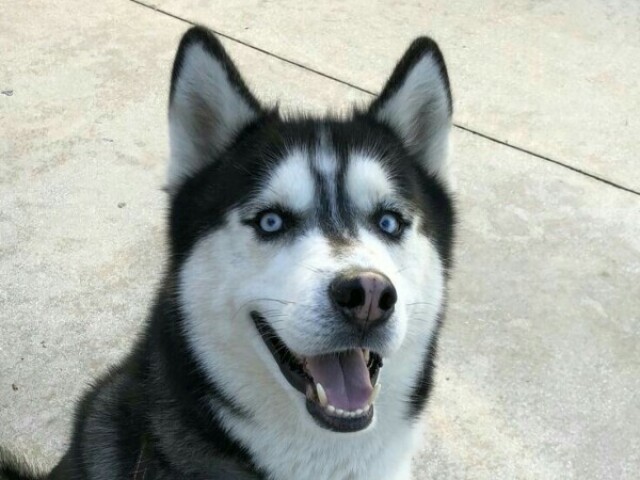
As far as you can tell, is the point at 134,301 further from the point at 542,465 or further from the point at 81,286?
the point at 542,465

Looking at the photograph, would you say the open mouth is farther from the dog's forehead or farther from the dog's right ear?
the dog's right ear

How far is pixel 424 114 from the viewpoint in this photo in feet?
8.41

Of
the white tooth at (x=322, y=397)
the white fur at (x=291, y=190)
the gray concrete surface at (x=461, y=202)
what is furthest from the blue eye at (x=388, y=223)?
the gray concrete surface at (x=461, y=202)

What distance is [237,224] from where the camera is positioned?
219 centimetres

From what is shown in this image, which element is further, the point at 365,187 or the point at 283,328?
the point at 365,187

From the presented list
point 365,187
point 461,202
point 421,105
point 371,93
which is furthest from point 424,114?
point 371,93

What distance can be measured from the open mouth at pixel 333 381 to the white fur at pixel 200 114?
23.6 inches

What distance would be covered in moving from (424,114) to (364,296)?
89cm

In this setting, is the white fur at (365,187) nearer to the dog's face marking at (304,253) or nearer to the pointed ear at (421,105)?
the dog's face marking at (304,253)

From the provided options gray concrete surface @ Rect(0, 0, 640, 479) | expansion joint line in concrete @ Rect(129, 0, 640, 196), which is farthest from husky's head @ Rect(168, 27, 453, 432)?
expansion joint line in concrete @ Rect(129, 0, 640, 196)

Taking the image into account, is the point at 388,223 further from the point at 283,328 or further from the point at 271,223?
the point at 283,328

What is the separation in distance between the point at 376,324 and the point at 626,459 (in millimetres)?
1626

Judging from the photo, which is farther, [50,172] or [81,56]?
[81,56]

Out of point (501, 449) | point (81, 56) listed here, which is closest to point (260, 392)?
point (501, 449)
